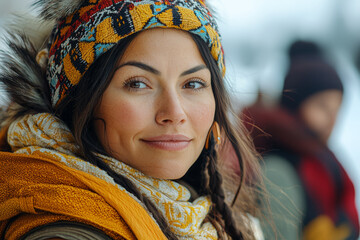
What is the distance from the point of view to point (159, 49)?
132cm

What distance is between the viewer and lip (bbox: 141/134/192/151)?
133 centimetres

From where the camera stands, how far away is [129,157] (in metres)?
1.35

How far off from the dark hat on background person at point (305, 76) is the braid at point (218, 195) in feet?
5.05

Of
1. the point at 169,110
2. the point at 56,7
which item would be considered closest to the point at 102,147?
the point at 169,110

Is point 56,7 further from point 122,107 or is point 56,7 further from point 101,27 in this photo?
point 122,107

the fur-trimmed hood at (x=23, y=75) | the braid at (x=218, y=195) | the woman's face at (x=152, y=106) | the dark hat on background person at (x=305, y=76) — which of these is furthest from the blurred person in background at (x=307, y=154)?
the fur-trimmed hood at (x=23, y=75)

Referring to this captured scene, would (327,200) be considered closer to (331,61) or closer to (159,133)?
(331,61)

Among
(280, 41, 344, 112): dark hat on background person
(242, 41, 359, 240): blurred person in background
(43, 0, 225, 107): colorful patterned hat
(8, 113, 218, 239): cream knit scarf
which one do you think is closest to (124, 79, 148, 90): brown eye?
(43, 0, 225, 107): colorful patterned hat

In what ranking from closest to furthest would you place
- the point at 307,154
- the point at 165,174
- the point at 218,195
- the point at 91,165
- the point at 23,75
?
the point at 91,165 → the point at 165,174 → the point at 23,75 → the point at 218,195 → the point at 307,154

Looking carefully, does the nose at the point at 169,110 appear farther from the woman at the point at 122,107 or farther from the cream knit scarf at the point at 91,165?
the cream knit scarf at the point at 91,165

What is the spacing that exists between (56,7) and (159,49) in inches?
15.8

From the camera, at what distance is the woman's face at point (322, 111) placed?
3133 millimetres

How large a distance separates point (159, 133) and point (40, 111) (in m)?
0.43

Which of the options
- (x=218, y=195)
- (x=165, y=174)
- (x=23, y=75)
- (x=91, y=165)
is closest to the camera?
(x=91, y=165)
